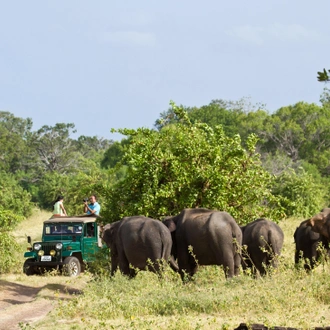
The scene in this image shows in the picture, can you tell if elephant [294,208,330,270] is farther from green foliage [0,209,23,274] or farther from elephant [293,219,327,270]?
green foliage [0,209,23,274]

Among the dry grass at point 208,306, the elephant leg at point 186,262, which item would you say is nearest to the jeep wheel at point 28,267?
the elephant leg at point 186,262

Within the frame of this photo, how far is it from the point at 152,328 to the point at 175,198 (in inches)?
305

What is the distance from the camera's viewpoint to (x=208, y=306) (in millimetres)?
11484

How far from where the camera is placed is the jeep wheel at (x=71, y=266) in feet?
65.1

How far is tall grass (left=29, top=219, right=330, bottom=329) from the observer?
10430mm

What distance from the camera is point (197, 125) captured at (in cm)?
1906

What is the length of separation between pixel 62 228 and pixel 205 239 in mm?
6960

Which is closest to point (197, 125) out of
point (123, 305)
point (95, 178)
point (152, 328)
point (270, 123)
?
point (123, 305)

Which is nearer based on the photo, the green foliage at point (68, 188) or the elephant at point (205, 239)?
the elephant at point (205, 239)

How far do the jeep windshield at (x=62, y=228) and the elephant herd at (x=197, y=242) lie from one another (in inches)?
193

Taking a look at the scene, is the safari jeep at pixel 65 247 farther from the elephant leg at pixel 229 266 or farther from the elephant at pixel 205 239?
the elephant leg at pixel 229 266

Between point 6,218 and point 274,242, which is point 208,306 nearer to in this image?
point 274,242

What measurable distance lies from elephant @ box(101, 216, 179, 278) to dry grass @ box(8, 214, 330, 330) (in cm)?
169

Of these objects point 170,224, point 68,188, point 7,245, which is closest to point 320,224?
point 170,224
